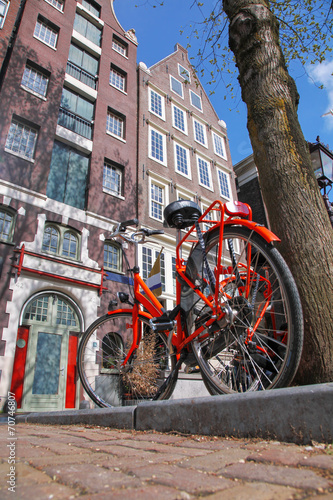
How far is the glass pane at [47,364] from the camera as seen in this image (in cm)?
1021

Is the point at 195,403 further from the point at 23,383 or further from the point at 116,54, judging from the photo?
the point at 116,54

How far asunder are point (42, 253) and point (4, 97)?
625 cm

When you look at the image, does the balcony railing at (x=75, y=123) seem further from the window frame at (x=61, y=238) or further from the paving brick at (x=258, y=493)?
the paving brick at (x=258, y=493)

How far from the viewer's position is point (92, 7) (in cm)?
1881

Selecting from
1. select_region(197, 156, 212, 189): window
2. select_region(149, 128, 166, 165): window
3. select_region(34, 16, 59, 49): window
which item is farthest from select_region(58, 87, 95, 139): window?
select_region(197, 156, 212, 189): window

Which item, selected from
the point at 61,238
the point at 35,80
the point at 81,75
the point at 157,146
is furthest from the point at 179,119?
the point at 61,238

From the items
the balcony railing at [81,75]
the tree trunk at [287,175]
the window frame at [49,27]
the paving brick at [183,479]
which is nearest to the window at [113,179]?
the balcony railing at [81,75]

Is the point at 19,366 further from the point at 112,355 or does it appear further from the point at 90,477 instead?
the point at 90,477

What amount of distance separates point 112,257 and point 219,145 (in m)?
14.5

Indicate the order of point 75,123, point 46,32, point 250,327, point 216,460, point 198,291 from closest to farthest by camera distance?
point 216,460 → point 250,327 → point 198,291 → point 75,123 → point 46,32

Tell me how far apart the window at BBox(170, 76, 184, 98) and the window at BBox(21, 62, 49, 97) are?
394 inches

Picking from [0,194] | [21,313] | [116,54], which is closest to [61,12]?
[116,54]

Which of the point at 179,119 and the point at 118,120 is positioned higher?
the point at 179,119

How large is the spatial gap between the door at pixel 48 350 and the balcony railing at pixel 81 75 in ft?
36.5
